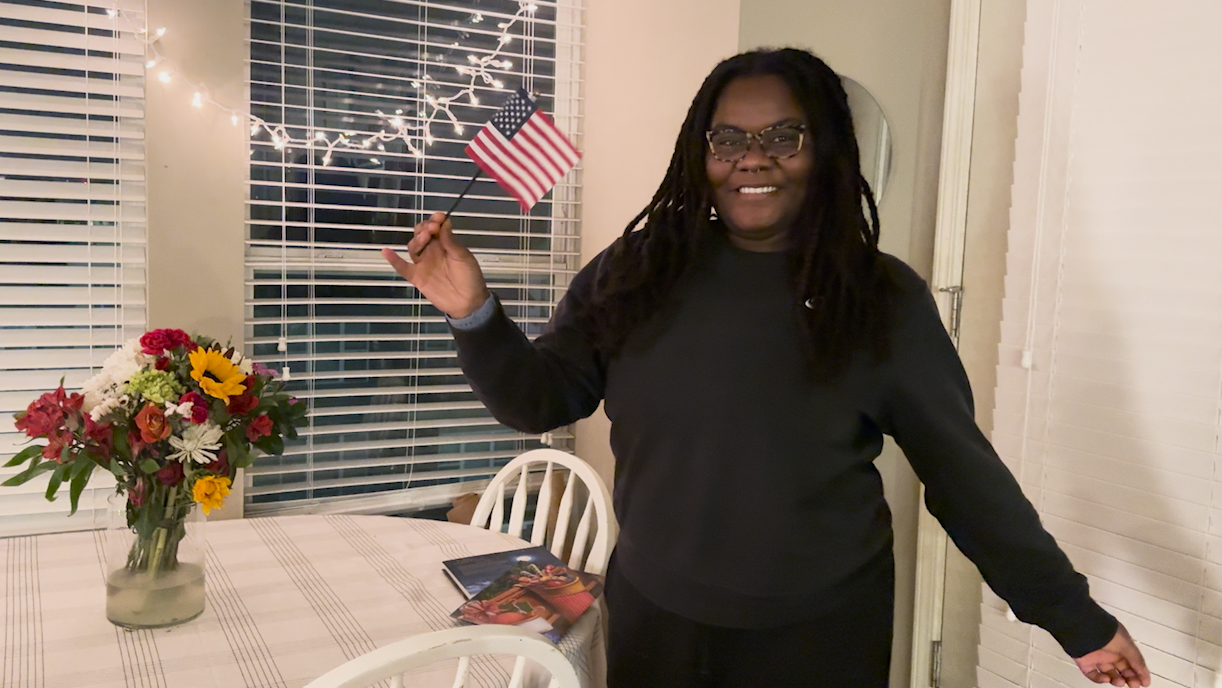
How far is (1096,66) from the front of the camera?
1.30m

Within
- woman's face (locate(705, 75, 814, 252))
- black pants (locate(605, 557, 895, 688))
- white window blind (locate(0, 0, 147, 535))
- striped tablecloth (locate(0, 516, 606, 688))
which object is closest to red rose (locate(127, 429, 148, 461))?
striped tablecloth (locate(0, 516, 606, 688))

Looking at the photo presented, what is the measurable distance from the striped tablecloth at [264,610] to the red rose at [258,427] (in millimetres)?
302

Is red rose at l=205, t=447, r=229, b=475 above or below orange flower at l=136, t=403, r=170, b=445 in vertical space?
below

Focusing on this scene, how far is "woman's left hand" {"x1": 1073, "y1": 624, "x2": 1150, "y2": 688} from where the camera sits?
104 centimetres

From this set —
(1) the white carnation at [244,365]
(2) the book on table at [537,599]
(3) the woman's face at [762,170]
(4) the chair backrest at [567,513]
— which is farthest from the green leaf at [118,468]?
(3) the woman's face at [762,170]

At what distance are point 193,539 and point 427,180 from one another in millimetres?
1414

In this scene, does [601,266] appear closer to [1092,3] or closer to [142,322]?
[1092,3]

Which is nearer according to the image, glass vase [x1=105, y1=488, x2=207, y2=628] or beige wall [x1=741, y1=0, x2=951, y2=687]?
glass vase [x1=105, y1=488, x2=207, y2=628]

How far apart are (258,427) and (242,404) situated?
0.15 feet

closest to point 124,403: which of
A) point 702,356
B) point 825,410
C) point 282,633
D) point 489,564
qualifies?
point 282,633

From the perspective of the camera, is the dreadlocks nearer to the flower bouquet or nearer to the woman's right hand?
the woman's right hand

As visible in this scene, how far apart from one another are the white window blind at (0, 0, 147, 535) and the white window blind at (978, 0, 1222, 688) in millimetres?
2019

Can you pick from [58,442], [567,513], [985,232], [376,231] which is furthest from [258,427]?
[985,232]

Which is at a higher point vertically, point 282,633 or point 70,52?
point 70,52
